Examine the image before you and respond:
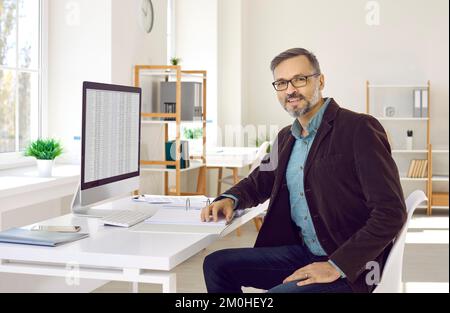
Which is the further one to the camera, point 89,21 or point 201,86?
point 201,86

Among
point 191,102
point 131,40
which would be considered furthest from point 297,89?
point 191,102

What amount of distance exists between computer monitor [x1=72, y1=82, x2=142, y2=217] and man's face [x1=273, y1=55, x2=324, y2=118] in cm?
64

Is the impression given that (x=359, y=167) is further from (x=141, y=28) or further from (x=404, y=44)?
(x=404, y=44)

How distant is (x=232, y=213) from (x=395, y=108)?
5552mm

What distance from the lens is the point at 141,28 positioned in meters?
4.86

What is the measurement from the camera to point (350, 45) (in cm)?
773

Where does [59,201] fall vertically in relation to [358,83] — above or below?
below

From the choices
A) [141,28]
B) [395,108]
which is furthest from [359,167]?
[395,108]

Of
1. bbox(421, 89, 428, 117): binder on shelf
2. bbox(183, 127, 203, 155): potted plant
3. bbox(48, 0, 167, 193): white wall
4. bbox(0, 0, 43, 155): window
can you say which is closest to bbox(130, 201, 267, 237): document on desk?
bbox(0, 0, 43, 155): window

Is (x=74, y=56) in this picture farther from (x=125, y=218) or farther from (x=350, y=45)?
(x=350, y=45)

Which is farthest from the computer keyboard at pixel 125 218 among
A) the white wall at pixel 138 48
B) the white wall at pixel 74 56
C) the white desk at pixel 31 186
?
the white wall at pixel 138 48

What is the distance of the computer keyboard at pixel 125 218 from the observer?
2302 millimetres

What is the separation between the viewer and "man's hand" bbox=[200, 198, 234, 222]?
7.70 feet

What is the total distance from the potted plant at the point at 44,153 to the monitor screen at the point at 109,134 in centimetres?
89
